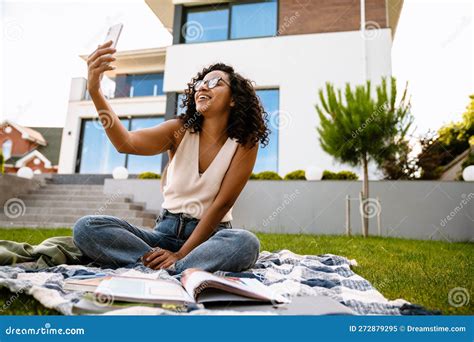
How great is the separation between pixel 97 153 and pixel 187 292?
10.3 metres

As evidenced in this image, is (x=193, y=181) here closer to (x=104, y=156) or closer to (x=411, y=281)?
(x=411, y=281)

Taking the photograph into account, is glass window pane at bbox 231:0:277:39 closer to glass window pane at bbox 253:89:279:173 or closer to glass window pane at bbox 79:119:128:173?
glass window pane at bbox 253:89:279:173

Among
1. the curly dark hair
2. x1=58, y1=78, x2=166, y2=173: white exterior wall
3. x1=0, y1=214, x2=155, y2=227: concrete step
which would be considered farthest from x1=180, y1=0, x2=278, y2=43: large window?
the curly dark hair

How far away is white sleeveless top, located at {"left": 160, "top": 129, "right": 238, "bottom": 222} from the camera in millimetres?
2004

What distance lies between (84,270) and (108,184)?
238 inches

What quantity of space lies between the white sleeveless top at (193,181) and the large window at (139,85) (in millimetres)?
10115

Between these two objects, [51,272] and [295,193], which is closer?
[51,272]

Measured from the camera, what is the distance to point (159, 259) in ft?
5.90

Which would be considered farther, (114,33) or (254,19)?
(254,19)

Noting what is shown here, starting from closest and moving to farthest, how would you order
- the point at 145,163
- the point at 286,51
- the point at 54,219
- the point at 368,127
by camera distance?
the point at 368,127 < the point at 54,219 < the point at 286,51 < the point at 145,163

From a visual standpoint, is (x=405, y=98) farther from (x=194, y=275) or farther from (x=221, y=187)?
(x=194, y=275)

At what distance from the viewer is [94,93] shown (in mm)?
1586

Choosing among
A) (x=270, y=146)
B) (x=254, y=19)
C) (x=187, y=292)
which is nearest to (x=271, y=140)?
(x=270, y=146)
